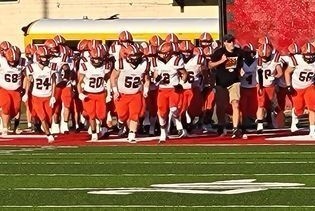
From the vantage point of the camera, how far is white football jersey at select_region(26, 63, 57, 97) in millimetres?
18781

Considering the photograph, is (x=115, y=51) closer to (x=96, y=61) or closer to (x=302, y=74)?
(x=96, y=61)

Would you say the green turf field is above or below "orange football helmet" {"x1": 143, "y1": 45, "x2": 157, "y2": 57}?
below

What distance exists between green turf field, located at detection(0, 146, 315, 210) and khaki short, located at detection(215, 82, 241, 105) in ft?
5.44

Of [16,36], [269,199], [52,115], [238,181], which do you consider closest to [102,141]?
[52,115]

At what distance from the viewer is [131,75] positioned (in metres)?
18.2

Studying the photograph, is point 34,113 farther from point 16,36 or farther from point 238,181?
point 16,36

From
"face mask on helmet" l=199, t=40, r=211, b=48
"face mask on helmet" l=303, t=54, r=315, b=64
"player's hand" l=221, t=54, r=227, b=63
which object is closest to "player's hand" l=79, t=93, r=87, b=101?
"player's hand" l=221, t=54, r=227, b=63

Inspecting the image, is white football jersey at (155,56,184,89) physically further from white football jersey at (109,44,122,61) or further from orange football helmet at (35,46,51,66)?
orange football helmet at (35,46,51,66)

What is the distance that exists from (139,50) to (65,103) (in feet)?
7.03

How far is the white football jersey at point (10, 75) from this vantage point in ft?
65.5

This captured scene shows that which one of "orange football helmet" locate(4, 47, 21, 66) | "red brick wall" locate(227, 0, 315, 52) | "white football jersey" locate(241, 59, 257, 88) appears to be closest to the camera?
"white football jersey" locate(241, 59, 257, 88)

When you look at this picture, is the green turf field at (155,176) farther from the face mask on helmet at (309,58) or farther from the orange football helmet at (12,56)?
the orange football helmet at (12,56)

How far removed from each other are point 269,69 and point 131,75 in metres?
2.70

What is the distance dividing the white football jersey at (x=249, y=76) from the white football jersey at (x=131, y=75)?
2022mm
